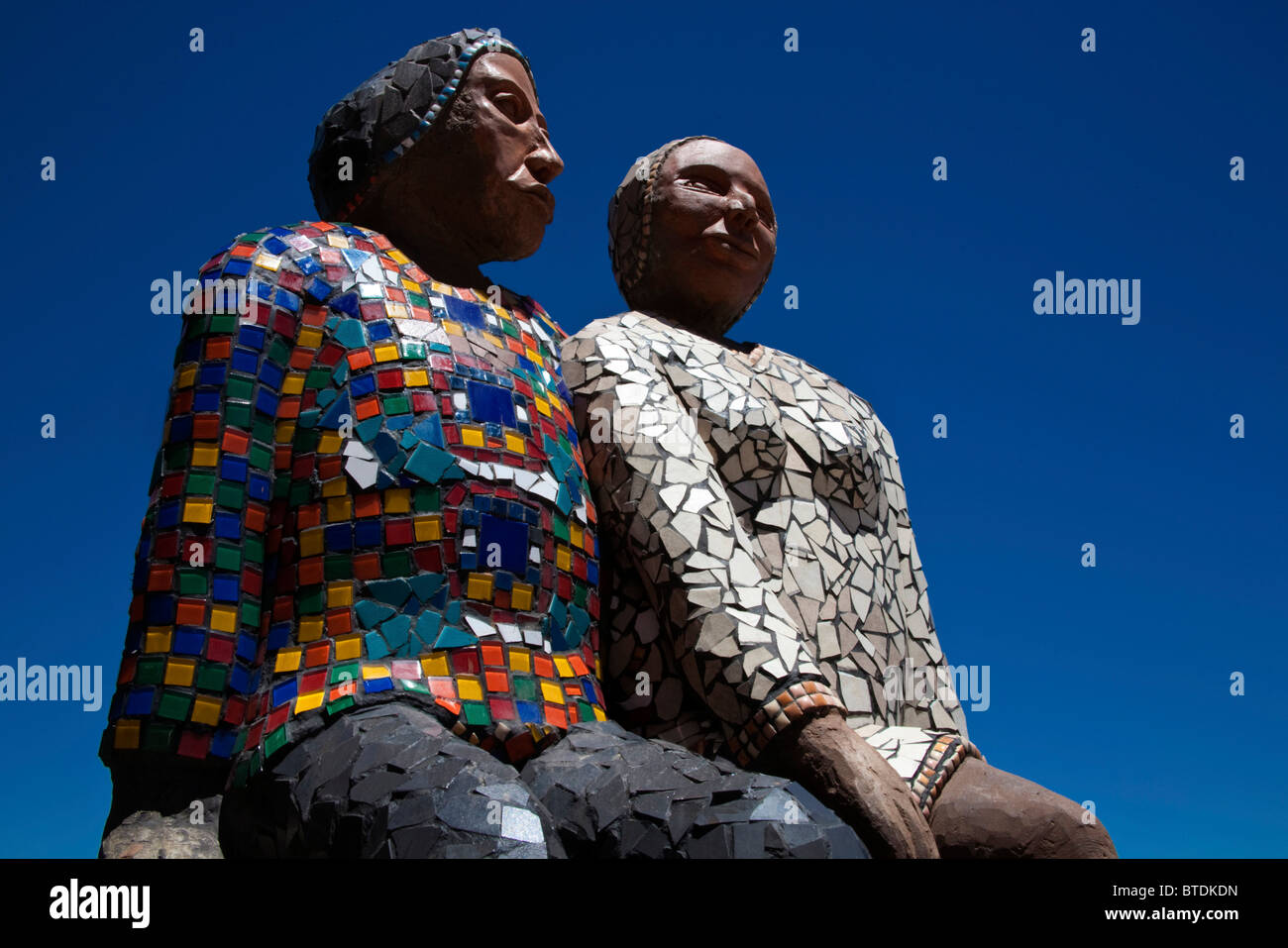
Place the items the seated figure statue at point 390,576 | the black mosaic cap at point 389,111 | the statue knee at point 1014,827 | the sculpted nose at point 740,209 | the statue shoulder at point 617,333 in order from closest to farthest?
1. the seated figure statue at point 390,576
2. the statue knee at point 1014,827
3. the black mosaic cap at point 389,111
4. the statue shoulder at point 617,333
5. the sculpted nose at point 740,209

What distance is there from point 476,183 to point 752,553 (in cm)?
154

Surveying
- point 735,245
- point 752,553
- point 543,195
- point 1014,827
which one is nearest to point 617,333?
point 543,195

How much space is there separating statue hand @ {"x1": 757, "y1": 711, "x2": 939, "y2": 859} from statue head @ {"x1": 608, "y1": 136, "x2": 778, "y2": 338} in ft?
6.79

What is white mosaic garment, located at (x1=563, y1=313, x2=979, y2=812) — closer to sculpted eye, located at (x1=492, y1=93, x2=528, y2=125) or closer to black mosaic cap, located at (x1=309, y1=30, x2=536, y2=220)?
sculpted eye, located at (x1=492, y1=93, x2=528, y2=125)

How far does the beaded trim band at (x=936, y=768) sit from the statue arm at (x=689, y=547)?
0.38m

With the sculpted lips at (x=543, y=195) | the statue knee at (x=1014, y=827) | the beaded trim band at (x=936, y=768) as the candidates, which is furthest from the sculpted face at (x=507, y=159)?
the statue knee at (x=1014, y=827)

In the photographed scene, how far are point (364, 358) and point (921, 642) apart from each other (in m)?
2.28

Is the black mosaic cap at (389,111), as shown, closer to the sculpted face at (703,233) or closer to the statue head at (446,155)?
the statue head at (446,155)

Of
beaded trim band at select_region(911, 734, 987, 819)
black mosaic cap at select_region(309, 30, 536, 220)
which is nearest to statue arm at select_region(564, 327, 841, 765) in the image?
beaded trim band at select_region(911, 734, 987, 819)

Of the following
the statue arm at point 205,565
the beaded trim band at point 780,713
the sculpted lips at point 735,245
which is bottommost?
the beaded trim band at point 780,713

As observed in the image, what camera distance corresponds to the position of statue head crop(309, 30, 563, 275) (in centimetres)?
470

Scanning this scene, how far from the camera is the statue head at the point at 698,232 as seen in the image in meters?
5.47

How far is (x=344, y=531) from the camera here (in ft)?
12.9

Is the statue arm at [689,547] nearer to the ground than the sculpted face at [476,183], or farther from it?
nearer to the ground
